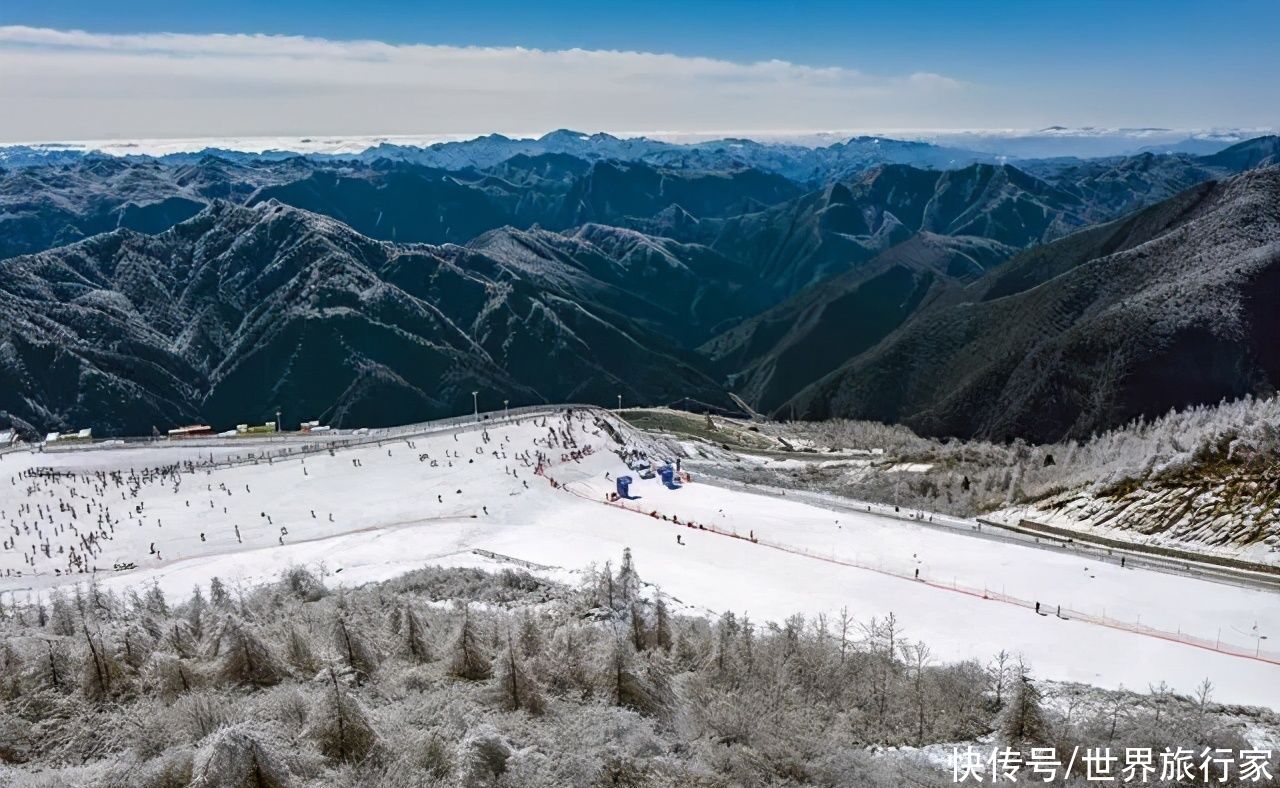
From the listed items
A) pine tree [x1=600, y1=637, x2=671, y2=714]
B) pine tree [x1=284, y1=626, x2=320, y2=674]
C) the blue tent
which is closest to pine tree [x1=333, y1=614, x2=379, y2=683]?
pine tree [x1=284, y1=626, x2=320, y2=674]

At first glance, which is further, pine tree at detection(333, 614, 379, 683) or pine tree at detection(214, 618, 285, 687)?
pine tree at detection(333, 614, 379, 683)

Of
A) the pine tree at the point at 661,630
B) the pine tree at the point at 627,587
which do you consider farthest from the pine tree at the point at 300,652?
the pine tree at the point at 627,587

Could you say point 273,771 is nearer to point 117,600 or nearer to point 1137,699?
point 117,600

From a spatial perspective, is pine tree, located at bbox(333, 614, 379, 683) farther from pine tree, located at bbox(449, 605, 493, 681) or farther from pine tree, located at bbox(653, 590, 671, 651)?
pine tree, located at bbox(653, 590, 671, 651)

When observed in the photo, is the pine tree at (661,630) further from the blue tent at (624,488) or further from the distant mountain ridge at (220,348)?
the distant mountain ridge at (220,348)

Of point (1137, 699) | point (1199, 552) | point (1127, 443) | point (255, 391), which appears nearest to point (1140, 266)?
point (1127, 443)

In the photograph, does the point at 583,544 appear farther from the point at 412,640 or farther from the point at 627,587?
the point at 412,640

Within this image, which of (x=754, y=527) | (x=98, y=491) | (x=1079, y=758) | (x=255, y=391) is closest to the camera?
(x=1079, y=758)

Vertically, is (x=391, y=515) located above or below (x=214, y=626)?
below
